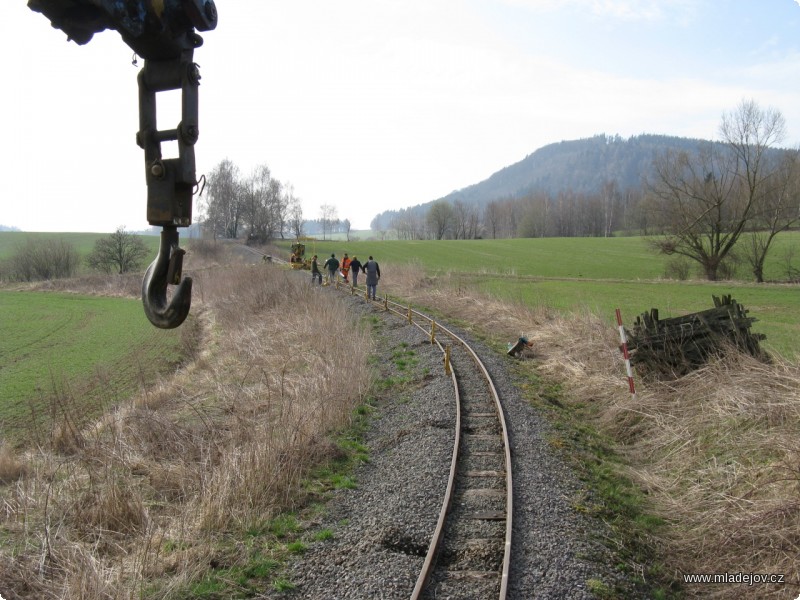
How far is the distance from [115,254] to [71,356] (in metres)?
36.9

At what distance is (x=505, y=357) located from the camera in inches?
593

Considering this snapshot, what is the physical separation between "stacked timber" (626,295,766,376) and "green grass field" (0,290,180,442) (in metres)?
9.88

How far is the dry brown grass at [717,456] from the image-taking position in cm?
513

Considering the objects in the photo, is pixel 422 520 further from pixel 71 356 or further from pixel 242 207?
pixel 242 207

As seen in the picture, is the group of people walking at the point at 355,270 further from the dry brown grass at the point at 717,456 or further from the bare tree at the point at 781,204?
the bare tree at the point at 781,204

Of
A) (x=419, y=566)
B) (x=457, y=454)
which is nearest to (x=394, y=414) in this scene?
(x=457, y=454)

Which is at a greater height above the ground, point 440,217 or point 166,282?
point 440,217

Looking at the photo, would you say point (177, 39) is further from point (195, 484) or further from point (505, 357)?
point (505, 357)

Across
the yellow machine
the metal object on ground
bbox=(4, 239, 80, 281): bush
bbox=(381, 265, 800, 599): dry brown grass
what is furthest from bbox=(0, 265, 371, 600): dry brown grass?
bbox=(4, 239, 80, 281): bush

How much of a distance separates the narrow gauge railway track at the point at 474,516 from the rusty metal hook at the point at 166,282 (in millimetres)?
3400

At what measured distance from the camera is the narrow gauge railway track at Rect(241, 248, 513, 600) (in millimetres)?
4918

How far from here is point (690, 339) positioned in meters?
10.7

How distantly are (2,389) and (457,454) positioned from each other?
15.6m

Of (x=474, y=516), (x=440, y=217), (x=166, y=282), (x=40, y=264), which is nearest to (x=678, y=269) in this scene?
(x=474, y=516)
